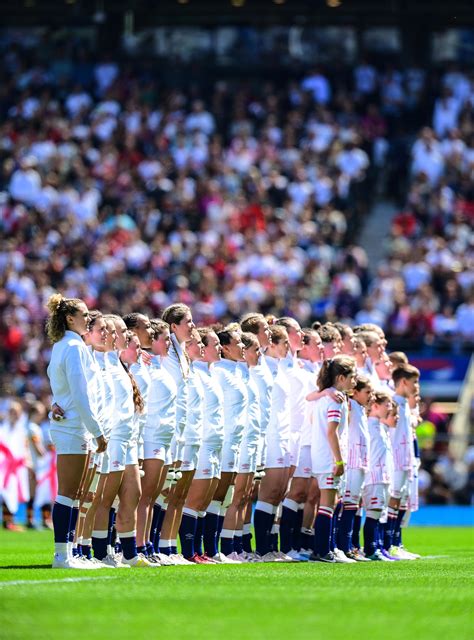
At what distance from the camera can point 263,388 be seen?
48.1ft

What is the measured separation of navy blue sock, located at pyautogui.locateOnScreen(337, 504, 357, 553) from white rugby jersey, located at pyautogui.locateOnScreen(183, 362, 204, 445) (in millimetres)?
1693

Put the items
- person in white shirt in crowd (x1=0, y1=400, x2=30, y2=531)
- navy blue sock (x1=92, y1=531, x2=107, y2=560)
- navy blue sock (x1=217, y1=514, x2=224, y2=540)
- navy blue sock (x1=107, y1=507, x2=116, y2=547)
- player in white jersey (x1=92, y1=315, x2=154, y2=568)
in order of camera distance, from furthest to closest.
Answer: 1. person in white shirt in crowd (x1=0, y1=400, x2=30, y2=531)
2. navy blue sock (x1=217, y1=514, x2=224, y2=540)
3. navy blue sock (x1=107, y1=507, x2=116, y2=547)
4. navy blue sock (x1=92, y1=531, x2=107, y2=560)
5. player in white jersey (x1=92, y1=315, x2=154, y2=568)

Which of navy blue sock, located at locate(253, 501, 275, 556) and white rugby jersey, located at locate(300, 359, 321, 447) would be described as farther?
white rugby jersey, located at locate(300, 359, 321, 447)

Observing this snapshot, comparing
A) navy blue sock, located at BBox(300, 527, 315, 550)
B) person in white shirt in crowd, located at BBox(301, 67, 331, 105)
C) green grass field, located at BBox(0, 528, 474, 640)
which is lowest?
green grass field, located at BBox(0, 528, 474, 640)

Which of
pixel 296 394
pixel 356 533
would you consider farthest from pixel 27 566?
pixel 356 533

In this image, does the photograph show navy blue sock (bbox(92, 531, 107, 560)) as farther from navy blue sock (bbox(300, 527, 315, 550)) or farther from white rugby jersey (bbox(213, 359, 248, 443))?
navy blue sock (bbox(300, 527, 315, 550))

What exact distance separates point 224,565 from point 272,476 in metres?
1.60

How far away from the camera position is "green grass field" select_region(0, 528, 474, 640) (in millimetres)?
8367

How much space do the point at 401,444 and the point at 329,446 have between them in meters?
2.00

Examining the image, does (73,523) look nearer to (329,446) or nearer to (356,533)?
(329,446)

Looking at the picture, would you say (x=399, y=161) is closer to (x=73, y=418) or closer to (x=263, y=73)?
(x=263, y=73)

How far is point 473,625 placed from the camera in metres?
8.84

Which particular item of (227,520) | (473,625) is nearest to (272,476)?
(227,520)

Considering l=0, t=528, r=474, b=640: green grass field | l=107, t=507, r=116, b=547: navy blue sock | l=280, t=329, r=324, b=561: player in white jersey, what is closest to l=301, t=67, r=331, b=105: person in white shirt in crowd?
l=280, t=329, r=324, b=561: player in white jersey
